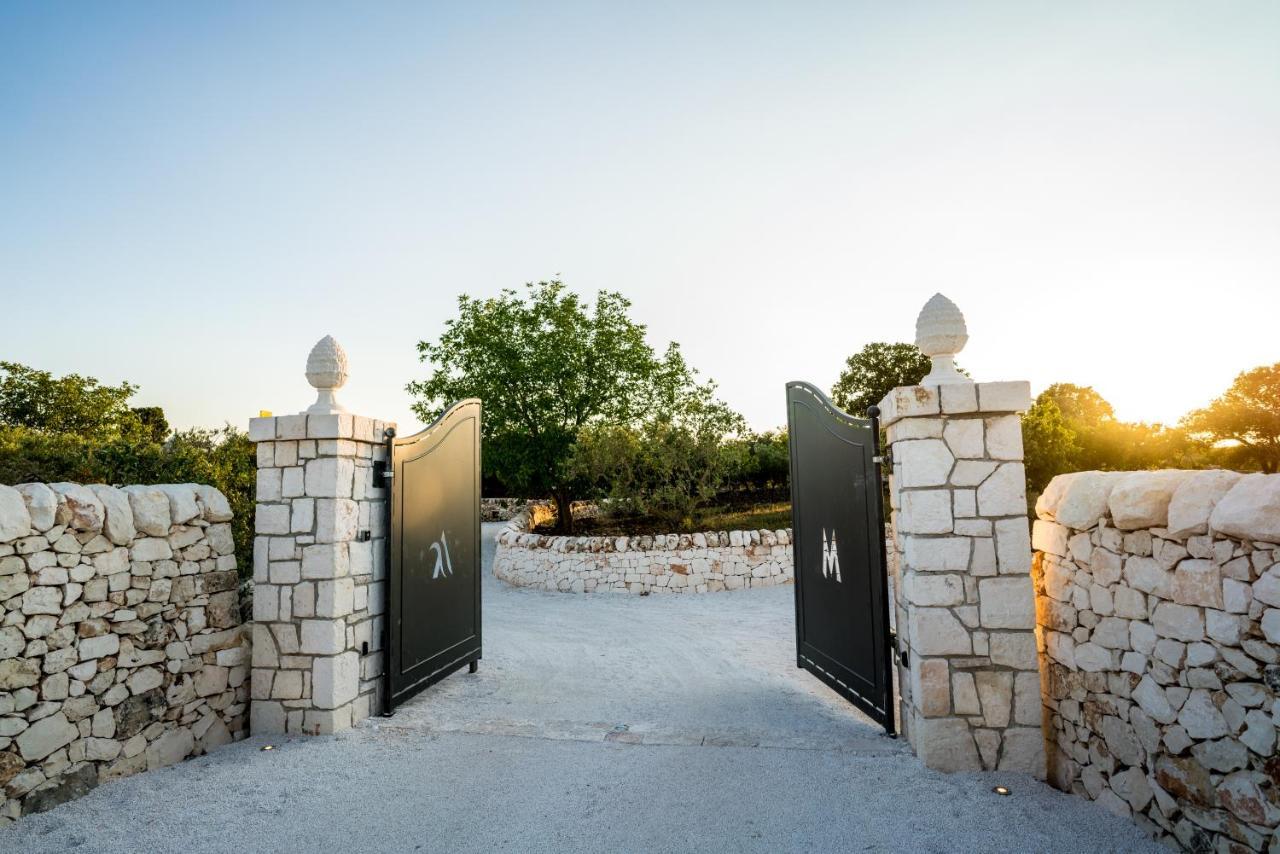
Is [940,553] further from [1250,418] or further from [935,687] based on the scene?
[1250,418]

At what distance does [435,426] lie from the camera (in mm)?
5352

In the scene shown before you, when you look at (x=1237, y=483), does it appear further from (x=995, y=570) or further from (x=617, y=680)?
(x=617, y=680)

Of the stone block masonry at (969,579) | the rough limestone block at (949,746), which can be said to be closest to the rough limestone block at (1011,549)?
the stone block masonry at (969,579)

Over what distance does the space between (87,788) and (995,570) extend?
5510 millimetres

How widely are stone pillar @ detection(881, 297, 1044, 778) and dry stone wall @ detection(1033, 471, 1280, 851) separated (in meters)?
0.23

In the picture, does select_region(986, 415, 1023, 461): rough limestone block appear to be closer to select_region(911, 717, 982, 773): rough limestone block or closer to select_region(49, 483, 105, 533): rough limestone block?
select_region(911, 717, 982, 773): rough limestone block

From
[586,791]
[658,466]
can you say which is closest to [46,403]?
[658,466]

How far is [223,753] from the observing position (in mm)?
4078

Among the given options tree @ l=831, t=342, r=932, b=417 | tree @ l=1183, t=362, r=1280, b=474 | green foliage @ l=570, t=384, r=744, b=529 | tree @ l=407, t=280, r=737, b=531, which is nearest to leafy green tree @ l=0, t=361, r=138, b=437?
tree @ l=407, t=280, r=737, b=531

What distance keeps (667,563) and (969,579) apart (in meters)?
7.87

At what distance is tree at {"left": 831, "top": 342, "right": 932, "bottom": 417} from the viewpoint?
26.1m

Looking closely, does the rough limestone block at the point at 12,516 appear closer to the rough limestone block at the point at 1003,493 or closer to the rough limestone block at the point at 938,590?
the rough limestone block at the point at 938,590

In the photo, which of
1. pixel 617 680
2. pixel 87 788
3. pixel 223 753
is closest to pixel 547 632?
pixel 617 680

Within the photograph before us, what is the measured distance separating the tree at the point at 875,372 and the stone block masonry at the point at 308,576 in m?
24.2
